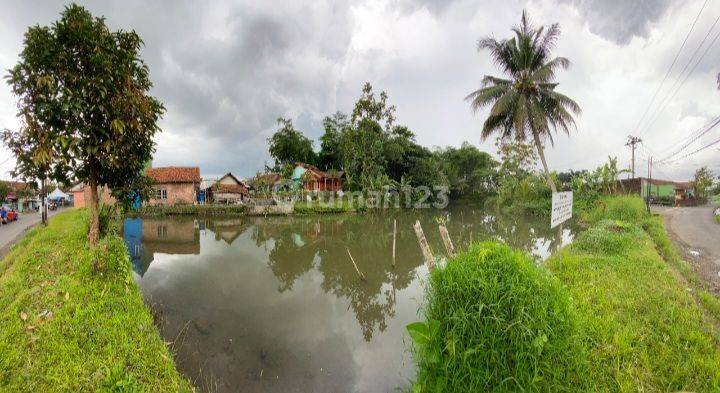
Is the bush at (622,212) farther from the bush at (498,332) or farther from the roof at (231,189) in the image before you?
the roof at (231,189)

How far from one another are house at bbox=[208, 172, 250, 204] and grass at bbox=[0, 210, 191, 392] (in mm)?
24434

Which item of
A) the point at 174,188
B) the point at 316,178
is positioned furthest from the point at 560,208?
the point at 174,188

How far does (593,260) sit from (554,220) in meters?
1.04

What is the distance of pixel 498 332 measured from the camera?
2.53m

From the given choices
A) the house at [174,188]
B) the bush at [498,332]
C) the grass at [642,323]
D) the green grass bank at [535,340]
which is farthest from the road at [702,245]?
the house at [174,188]

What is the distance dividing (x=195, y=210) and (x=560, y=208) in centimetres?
2341

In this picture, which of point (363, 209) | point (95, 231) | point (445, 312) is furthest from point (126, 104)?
point (363, 209)

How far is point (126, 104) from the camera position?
613 centimetres

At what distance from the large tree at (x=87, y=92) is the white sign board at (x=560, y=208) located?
29.4 feet

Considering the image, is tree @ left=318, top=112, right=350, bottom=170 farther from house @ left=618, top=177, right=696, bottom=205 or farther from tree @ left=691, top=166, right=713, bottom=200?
tree @ left=691, top=166, right=713, bottom=200

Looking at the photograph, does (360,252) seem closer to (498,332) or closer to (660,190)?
(498,332)

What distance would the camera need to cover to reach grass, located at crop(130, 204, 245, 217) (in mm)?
22516

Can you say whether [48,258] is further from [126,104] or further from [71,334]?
[71,334]

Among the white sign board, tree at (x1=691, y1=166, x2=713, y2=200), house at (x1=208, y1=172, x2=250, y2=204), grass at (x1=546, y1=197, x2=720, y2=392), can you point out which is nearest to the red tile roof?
house at (x1=208, y1=172, x2=250, y2=204)
